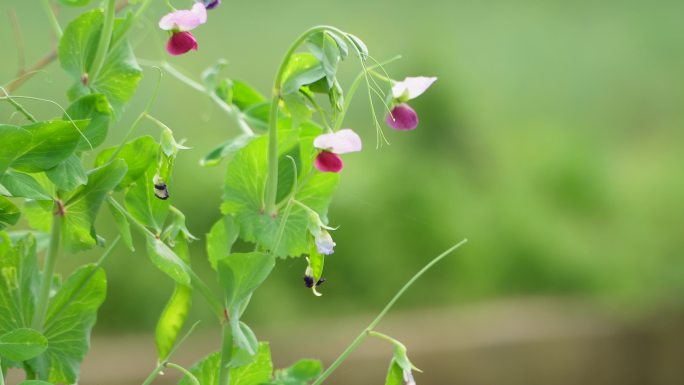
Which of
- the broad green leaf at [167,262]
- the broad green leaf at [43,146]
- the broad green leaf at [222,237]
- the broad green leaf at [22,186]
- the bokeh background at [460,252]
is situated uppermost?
the broad green leaf at [43,146]

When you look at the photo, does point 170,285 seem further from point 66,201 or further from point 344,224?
point 66,201

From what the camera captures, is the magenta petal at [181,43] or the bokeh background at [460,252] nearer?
the magenta petal at [181,43]

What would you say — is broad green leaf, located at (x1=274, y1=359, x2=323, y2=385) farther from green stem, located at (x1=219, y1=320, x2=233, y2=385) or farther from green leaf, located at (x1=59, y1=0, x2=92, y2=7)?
green leaf, located at (x1=59, y1=0, x2=92, y2=7)

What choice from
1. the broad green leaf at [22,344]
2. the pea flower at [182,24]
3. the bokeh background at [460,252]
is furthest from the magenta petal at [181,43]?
the bokeh background at [460,252]

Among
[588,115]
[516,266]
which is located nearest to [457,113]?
[516,266]

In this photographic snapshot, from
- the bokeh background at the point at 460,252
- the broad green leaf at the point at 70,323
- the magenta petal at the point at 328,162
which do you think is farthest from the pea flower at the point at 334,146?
the bokeh background at the point at 460,252

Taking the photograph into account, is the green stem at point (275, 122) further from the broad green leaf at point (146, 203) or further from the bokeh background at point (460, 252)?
the bokeh background at point (460, 252)

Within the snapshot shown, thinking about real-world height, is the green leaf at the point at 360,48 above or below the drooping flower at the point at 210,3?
above
